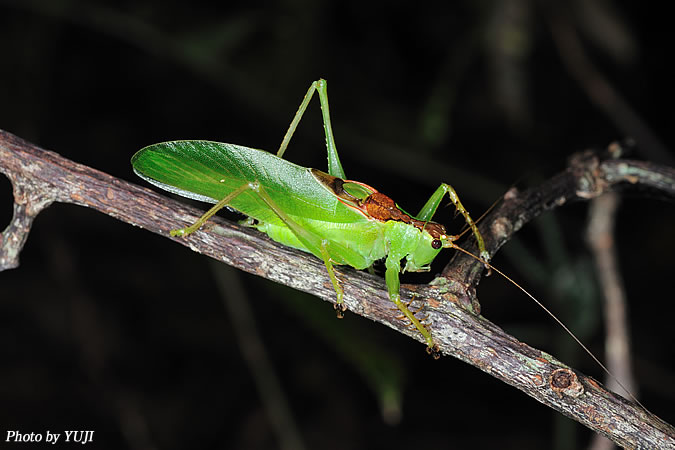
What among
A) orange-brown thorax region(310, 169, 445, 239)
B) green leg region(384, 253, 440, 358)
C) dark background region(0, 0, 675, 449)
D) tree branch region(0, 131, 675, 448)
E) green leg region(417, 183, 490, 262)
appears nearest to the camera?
tree branch region(0, 131, 675, 448)

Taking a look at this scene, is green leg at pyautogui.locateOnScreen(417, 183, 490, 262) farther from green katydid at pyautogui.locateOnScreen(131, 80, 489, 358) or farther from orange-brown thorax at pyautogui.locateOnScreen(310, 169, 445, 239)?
orange-brown thorax at pyautogui.locateOnScreen(310, 169, 445, 239)

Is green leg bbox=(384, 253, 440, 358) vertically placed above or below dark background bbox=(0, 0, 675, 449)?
below

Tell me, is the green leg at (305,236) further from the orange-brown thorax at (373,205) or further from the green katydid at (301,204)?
the orange-brown thorax at (373,205)

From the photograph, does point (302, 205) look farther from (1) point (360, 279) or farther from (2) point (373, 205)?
(1) point (360, 279)

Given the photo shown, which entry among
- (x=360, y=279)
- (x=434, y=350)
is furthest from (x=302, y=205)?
(x=434, y=350)

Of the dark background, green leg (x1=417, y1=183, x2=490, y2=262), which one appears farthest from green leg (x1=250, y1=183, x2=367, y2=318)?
the dark background

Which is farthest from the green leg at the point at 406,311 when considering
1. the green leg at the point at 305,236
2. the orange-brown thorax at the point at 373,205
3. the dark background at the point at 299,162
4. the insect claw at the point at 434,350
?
the dark background at the point at 299,162
